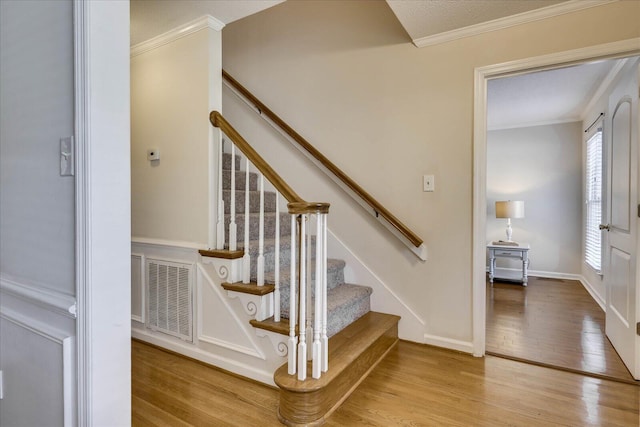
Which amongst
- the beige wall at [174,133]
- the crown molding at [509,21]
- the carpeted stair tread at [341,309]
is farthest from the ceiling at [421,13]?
the carpeted stair tread at [341,309]

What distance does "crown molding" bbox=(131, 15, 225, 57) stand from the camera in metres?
2.26

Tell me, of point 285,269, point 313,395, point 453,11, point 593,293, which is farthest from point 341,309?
point 593,293

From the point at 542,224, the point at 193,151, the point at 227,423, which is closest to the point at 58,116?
the point at 193,151

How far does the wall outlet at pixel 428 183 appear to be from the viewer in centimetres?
251

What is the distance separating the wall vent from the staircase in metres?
0.32

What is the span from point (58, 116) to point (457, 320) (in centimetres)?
254

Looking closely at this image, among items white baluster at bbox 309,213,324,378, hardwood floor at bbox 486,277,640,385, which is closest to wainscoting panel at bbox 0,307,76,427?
white baluster at bbox 309,213,324,378

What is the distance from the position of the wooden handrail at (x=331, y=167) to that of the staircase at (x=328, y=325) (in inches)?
22.3

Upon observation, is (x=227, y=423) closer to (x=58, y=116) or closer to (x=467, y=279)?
(x=58, y=116)

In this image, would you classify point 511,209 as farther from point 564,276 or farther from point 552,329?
point 552,329

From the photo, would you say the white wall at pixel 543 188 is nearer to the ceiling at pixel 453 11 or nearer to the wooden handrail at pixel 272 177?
the ceiling at pixel 453 11

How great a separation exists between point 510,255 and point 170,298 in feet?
14.3

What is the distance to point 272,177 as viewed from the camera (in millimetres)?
1919

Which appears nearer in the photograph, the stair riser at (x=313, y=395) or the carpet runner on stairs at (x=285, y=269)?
the stair riser at (x=313, y=395)
